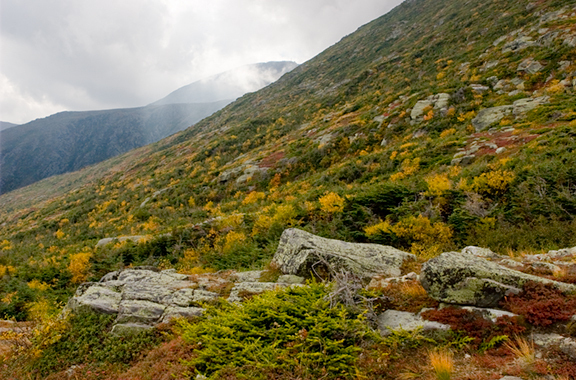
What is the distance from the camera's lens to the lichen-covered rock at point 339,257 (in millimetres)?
5440

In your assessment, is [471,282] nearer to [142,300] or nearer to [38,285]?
[142,300]

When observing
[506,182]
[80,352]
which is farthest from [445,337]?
[506,182]

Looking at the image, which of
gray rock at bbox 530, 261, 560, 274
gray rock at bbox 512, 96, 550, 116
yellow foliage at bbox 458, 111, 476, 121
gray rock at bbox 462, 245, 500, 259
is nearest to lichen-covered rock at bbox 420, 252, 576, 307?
gray rock at bbox 530, 261, 560, 274

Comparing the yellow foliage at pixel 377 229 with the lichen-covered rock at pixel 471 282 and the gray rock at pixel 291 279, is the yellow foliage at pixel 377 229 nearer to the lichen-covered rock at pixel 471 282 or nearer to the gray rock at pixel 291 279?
the gray rock at pixel 291 279

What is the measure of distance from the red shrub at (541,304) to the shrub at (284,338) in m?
1.76

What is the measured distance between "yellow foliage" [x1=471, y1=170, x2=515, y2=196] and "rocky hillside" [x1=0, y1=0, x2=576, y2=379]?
0.13ft

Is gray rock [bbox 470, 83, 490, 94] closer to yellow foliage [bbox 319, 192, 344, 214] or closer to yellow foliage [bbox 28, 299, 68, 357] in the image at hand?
yellow foliage [bbox 319, 192, 344, 214]

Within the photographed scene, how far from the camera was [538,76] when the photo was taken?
1766cm

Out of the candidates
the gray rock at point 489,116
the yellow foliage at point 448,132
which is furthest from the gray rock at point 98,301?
the gray rock at point 489,116

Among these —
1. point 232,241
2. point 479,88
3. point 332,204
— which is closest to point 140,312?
point 232,241

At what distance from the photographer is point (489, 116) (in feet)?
52.2

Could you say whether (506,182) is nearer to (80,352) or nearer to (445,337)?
(445,337)

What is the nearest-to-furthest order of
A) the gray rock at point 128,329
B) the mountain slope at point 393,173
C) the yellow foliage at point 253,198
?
the gray rock at point 128,329
the mountain slope at point 393,173
the yellow foliage at point 253,198

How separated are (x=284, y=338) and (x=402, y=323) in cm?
163
